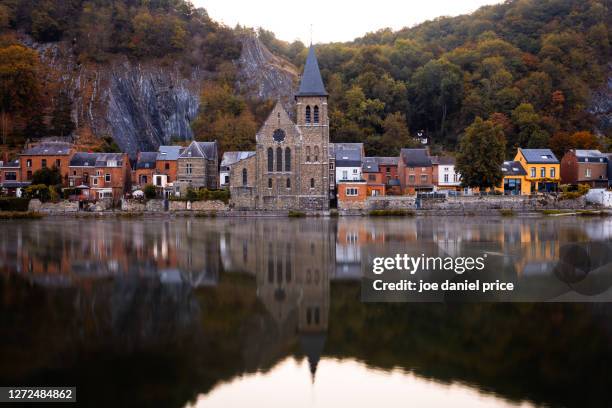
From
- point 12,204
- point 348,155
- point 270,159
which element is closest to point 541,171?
point 348,155

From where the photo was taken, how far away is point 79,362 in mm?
9102

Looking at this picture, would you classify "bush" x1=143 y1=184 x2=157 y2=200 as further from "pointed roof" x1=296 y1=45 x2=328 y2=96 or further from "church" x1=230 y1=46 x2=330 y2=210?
"pointed roof" x1=296 y1=45 x2=328 y2=96

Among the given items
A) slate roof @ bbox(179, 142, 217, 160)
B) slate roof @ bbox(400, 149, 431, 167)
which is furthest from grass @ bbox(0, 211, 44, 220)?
slate roof @ bbox(400, 149, 431, 167)

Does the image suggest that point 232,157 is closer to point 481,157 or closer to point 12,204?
point 12,204

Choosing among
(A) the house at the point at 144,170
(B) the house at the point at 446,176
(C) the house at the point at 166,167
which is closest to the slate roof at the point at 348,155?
(B) the house at the point at 446,176

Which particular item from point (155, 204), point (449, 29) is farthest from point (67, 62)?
point (449, 29)

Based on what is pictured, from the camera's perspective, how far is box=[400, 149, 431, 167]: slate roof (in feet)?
170

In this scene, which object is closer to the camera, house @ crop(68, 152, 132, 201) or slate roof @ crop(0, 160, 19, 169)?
house @ crop(68, 152, 132, 201)

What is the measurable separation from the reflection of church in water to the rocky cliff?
143 ft

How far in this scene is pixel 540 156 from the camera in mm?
52375

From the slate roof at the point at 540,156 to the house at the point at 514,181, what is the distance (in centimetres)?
119

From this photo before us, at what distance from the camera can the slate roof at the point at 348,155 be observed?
49781 millimetres

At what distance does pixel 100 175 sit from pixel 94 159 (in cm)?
183

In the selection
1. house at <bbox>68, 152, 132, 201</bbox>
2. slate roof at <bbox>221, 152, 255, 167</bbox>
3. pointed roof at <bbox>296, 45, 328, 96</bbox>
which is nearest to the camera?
pointed roof at <bbox>296, 45, 328, 96</bbox>
